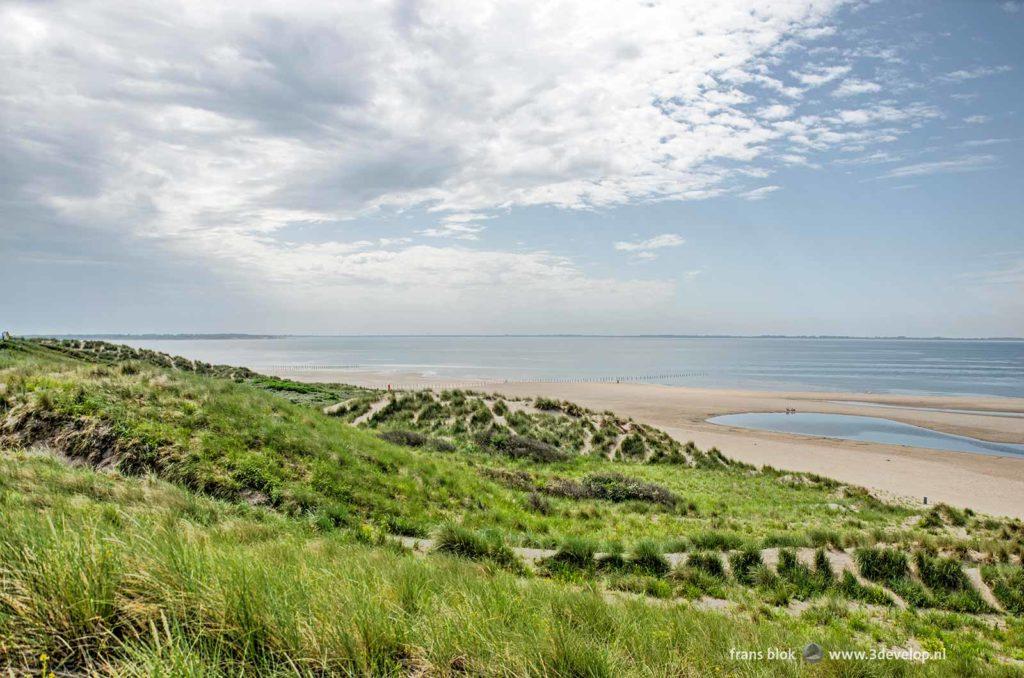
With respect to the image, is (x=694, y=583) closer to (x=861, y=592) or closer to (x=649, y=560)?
(x=649, y=560)

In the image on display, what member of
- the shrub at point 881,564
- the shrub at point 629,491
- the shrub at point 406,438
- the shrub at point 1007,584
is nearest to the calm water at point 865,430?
the shrub at point 629,491

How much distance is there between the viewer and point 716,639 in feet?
15.5

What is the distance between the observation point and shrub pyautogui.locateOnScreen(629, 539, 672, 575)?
8.89 m

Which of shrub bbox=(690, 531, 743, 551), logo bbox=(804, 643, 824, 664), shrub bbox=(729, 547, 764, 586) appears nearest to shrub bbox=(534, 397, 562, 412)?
shrub bbox=(690, 531, 743, 551)

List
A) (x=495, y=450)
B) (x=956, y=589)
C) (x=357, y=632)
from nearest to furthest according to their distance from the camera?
(x=357, y=632)
(x=956, y=589)
(x=495, y=450)

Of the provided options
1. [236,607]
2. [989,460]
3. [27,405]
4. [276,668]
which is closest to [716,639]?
[276,668]

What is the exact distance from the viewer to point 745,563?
938 cm

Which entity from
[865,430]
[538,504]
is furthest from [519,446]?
[865,430]

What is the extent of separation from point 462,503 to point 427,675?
9.88m

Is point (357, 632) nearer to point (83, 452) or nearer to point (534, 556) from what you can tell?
point (534, 556)

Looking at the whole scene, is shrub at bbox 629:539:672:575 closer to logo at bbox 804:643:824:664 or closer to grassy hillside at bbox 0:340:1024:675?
grassy hillside at bbox 0:340:1024:675

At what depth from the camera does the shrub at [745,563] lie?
8922 mm

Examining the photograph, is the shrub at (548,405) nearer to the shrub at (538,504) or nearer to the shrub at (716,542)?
the shrub at (538,504)

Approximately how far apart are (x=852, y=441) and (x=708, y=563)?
3250 cm
